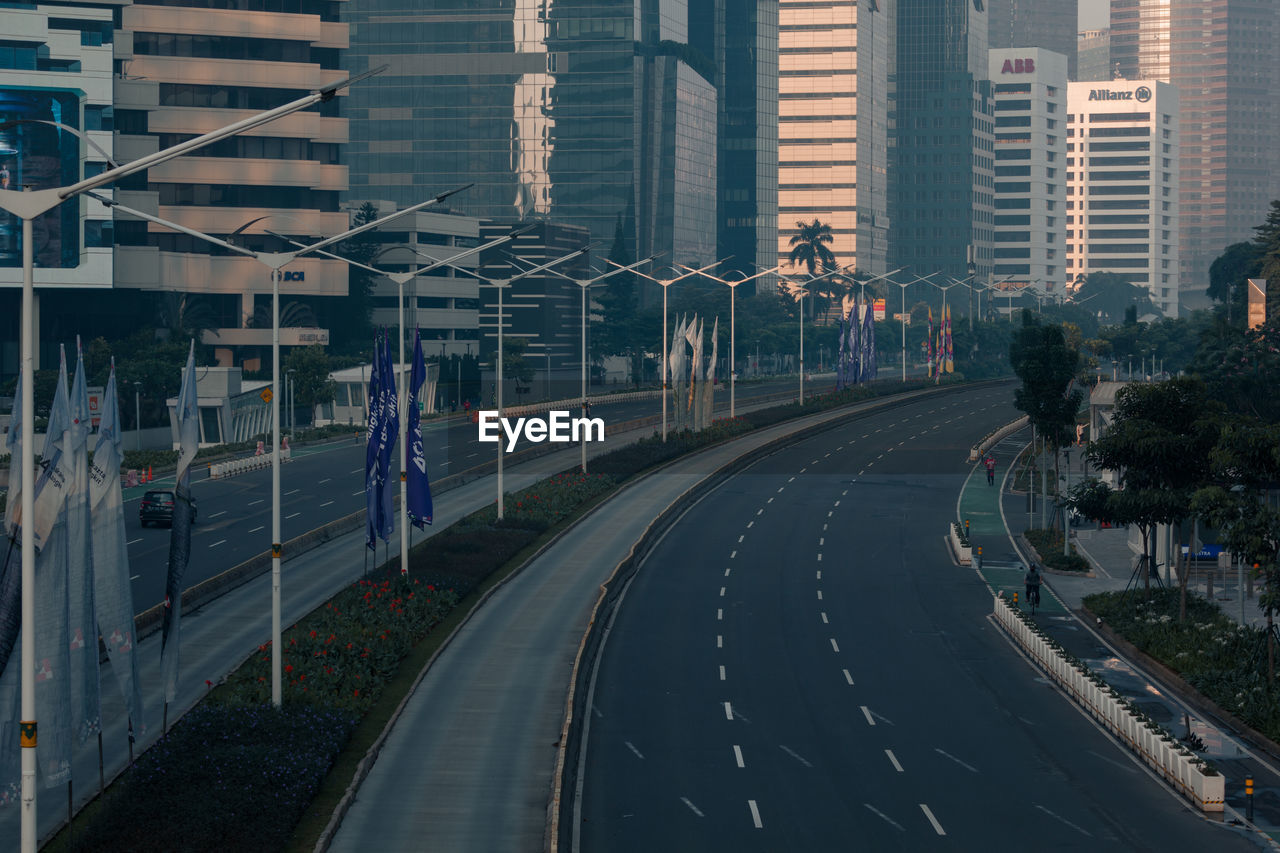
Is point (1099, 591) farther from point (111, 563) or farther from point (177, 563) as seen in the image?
point (111, 563)

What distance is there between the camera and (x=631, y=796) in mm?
38344

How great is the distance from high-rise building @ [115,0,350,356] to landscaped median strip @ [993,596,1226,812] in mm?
117363

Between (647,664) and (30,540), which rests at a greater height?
(30,540)

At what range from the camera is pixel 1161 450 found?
57.6 metres

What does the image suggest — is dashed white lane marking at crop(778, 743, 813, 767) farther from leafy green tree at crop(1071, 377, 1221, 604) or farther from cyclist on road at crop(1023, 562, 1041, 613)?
cyclist on road at crop(1023, 562, 1041, 613)

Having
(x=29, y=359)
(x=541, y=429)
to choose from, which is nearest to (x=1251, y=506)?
(x=29, y=359)

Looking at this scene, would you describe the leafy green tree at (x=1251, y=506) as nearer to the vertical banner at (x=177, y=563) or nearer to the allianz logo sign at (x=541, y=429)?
the vertical banner at (x=177, y=563)

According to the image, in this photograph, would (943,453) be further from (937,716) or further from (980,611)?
(937,716)

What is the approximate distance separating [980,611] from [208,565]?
33697 millimetres

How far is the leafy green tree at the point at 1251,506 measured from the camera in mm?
46625

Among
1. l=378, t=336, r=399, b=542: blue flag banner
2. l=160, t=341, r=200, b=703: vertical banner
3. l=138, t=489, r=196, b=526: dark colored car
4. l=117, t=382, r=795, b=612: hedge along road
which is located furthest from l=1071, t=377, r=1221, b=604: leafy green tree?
l=138, t=489, r=196, b=526: dark colored car

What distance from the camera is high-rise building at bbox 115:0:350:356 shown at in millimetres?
163625

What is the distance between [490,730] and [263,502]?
162 feet

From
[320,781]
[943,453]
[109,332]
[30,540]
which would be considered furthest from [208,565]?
[109,332]
